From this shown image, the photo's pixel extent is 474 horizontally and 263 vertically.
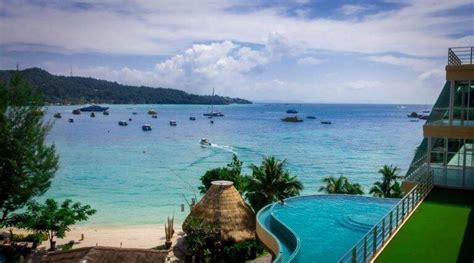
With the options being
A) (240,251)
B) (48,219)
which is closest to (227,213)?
(240,251)

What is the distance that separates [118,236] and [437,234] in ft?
76.1

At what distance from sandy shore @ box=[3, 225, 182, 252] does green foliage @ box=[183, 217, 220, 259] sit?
5.94 meters

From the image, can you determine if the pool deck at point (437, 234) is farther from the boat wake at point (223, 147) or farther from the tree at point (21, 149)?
the boat wake at point (223, 147)

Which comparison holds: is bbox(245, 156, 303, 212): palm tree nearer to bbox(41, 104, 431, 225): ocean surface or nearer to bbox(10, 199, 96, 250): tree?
bbox(10, 199, 96, 250): tree

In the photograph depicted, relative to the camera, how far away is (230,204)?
23.3 metres

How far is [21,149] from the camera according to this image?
24156mm

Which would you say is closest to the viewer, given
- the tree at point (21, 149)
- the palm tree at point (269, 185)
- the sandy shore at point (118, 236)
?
the tree at point (21, 149)

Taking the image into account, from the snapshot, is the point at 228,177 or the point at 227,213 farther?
the point at 228,177

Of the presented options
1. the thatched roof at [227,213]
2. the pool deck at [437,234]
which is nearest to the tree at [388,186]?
the thatched roof at [227,213]

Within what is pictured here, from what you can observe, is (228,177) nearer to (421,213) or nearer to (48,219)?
(48,219)

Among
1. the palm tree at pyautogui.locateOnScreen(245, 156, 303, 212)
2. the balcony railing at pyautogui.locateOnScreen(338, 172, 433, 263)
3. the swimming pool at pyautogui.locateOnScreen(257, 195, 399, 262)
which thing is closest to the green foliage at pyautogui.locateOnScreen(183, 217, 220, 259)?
the swimming pool at pyautogui.locateOnScreen(257, 195, 399, 262)

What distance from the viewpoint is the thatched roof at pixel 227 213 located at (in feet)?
73.4

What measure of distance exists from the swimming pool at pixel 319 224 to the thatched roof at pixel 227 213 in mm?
3197

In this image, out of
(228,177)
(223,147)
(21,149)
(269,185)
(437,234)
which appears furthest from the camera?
(223,147)
